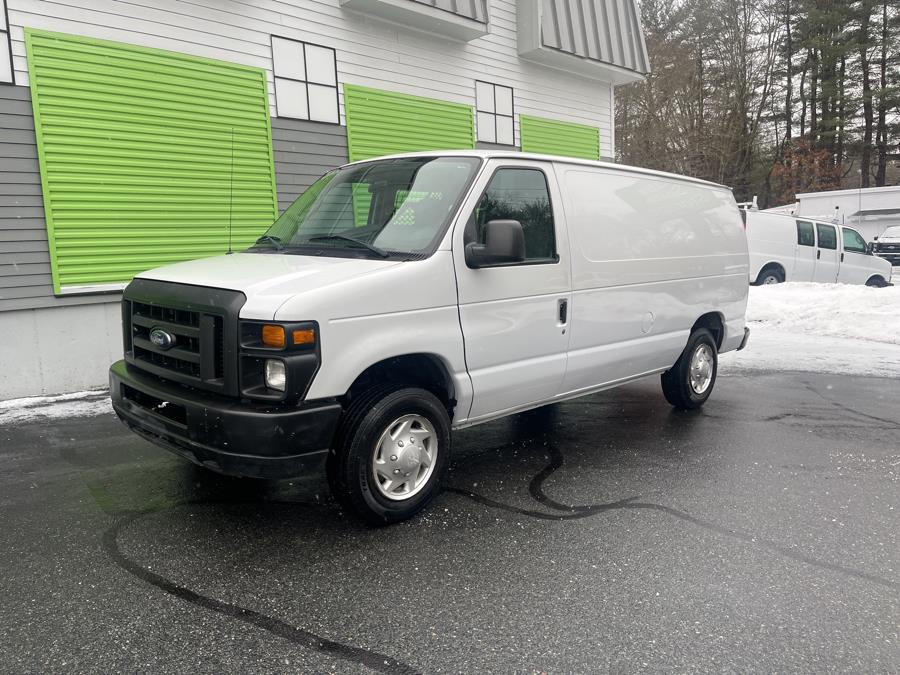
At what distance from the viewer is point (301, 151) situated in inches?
363

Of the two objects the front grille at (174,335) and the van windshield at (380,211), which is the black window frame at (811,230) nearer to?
the van windshield at (380,211)

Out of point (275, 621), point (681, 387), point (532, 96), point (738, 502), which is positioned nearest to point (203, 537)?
point (275, 621)

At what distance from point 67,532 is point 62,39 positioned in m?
5.71

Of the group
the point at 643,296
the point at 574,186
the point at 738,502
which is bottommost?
the point at 738,502

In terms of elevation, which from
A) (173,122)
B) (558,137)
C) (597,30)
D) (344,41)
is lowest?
(173,122)

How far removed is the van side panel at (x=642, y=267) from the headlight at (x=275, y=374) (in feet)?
7.25

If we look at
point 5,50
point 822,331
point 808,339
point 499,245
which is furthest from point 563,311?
point 822,331

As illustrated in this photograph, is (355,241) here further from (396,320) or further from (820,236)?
(820,236)

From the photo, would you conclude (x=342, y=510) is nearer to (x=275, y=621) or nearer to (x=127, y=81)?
(x=275, y=621)

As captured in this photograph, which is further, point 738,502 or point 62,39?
point 62,39

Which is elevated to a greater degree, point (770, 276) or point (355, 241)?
point (355, 241)

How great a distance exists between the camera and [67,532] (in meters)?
3.74

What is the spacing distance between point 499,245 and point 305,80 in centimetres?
645

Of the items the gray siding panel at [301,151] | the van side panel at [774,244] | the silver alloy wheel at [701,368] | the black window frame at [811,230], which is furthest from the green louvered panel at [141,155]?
the black window frame at [811,230]
